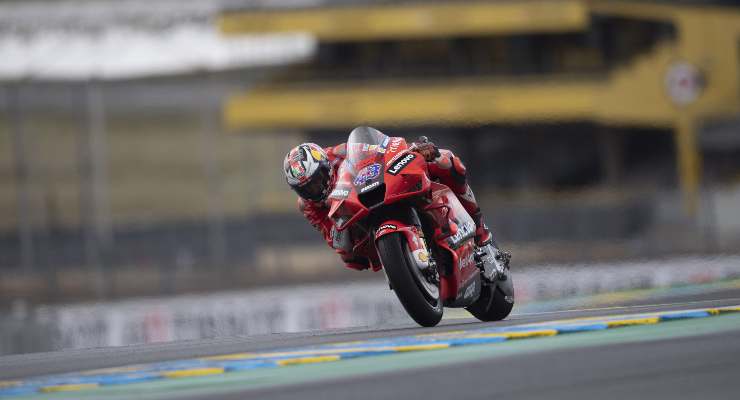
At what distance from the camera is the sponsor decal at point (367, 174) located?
→ 638 cm

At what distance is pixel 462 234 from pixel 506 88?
24464 millimetres

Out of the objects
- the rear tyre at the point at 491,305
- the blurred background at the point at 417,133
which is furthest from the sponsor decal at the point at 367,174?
the blurred background at the point at 417,133

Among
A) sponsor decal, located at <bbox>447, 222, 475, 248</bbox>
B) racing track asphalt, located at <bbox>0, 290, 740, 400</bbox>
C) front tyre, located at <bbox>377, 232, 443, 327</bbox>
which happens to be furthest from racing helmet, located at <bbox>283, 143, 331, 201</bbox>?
racing track asphalt, located at <bbox>0, 290, 740, 400</bbox>

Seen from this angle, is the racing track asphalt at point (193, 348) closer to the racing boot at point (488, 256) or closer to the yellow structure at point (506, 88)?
the racing boot at point (488, 256)

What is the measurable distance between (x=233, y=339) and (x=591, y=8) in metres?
25.1

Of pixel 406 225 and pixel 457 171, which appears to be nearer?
pixel 406 225

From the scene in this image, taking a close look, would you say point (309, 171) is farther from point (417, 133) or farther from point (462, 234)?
point (417, 133)

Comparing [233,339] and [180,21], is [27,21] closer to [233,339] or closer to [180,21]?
[180,21]

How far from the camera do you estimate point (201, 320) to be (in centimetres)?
1873

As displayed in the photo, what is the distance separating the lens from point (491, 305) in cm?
748

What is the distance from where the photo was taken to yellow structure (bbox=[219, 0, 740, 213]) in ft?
101

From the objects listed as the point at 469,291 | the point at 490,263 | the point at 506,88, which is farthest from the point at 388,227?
the point at 506,88

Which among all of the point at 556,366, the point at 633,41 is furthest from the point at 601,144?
the point at 556,366

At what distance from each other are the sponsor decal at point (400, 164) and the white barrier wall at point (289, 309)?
37.4ft
